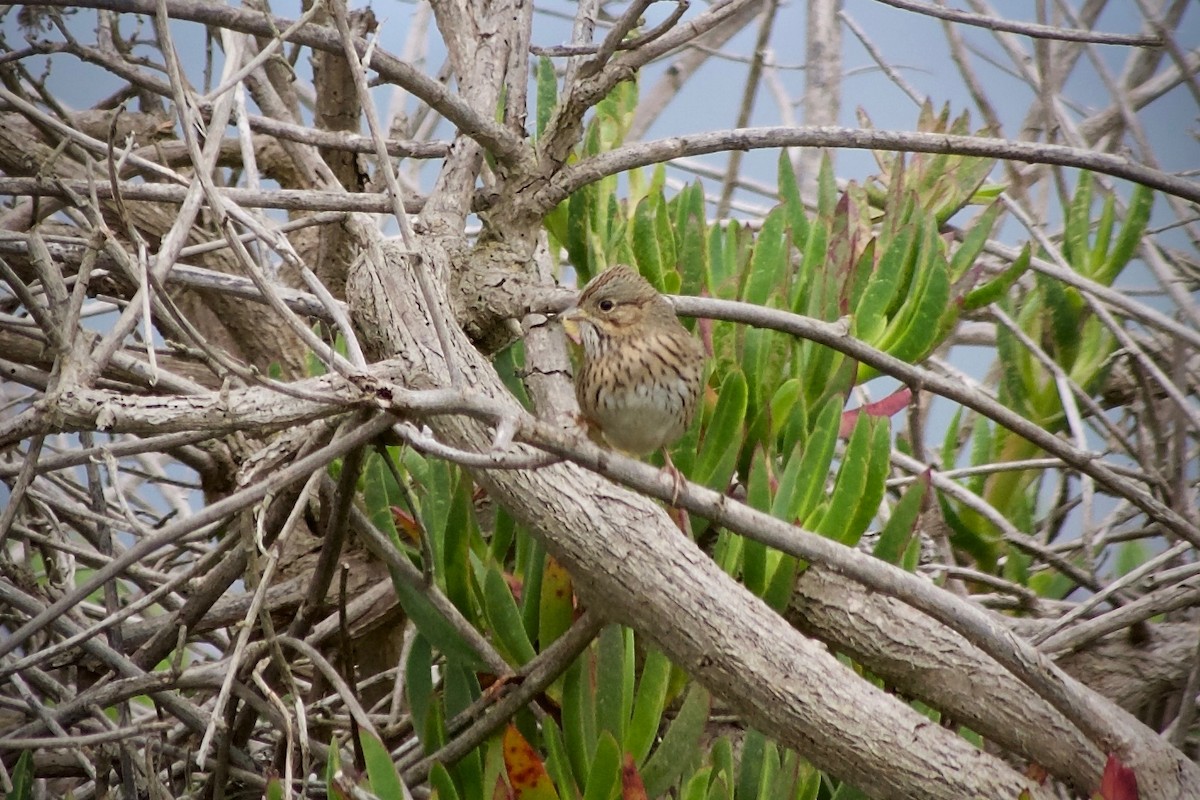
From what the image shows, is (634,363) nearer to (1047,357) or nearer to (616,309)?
(616,309)

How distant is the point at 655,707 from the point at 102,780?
4.25ft

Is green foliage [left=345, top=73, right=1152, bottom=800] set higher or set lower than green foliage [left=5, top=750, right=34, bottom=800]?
higher

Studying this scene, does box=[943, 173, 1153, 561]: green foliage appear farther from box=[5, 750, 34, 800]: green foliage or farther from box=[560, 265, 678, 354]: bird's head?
box=[5, 750, 34, 800]: green foliage

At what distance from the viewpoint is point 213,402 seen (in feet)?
6.33

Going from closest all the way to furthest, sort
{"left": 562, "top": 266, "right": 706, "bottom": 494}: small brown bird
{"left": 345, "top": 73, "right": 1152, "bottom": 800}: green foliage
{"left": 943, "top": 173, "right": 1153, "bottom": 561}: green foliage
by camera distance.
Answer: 1. {"left": 345, "top": 73, "right": 1152, "bottom": 800}: green foliage
2. {"left": 562, "top": 266, "right": 706, "bottom": 494}: small brown bird
3. {"left": 943, "top": 173, "right": 1153, "bottom": 561}: green foliage

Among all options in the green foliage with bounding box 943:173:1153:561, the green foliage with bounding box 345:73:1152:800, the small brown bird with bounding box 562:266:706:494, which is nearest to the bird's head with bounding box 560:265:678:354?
the small brown bird with bounding box 562:266:706:494

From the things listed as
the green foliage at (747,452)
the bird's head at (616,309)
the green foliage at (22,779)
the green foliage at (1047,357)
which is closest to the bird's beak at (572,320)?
the bird's head at (616,309)

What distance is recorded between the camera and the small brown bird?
2947mm

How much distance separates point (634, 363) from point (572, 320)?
188 millimetres

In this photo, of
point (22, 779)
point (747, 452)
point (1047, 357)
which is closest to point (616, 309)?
point (747, 452)

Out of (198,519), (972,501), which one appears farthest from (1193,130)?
(198,519)

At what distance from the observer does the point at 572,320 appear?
303cm

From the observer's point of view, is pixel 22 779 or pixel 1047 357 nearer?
pixel 22 779

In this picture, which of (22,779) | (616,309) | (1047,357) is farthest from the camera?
(1047,357)
